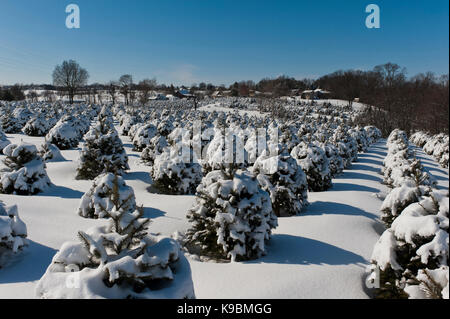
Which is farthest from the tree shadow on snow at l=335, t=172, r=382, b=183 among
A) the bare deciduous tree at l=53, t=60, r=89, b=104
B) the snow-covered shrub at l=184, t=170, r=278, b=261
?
the bare deciduous tree at l=53, t=60, r=89, b=104

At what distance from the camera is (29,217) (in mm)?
6562

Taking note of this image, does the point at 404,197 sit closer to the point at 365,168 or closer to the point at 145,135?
the point at 365,168

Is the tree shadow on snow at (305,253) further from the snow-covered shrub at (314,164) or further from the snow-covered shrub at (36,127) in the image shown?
the snow-covered shrub at (36,127)

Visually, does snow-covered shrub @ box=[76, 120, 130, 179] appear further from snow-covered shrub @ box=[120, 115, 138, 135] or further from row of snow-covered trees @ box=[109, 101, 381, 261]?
snow-covered shrub @ box=[120, 115, 138, 135]

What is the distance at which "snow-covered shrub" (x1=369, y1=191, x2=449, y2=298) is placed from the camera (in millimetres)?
3314

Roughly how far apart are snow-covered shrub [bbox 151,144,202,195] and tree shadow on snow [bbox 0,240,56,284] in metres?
4.93

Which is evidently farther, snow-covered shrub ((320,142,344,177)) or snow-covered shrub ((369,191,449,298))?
snow-covered shrub ((320,142,344,177))

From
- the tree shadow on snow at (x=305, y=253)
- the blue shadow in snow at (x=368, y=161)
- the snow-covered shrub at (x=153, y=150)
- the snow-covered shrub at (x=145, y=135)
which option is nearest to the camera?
the tree shadow on snow at (x=305, y=253)

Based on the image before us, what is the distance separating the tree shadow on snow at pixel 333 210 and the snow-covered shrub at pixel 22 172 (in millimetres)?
8159

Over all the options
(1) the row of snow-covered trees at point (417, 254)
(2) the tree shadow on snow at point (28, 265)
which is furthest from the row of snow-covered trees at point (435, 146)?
(2) the tree shadow on snow at point (28, 265)

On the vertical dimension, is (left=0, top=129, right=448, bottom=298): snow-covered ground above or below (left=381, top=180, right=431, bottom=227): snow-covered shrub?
below

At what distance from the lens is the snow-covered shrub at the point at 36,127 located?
2325 cm

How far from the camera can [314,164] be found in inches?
408
